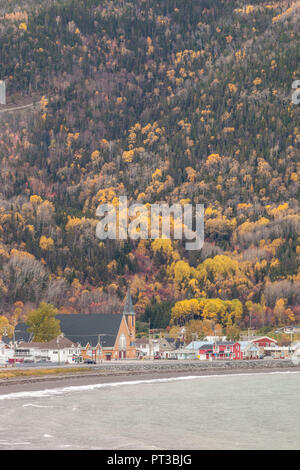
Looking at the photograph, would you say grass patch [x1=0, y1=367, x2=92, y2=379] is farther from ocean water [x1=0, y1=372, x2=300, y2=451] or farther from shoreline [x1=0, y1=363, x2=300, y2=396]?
ocean water [x1=0, y1=372, x2=300, y2=451]

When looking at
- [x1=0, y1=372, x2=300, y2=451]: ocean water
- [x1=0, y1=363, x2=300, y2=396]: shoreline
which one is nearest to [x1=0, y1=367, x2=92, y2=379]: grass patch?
[x1=0, y1=363, x2=300, y2=396]: shoreline

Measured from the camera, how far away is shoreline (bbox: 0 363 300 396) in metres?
131

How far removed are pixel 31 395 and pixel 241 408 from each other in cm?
2916

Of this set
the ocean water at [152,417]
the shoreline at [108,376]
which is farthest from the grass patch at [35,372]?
the ocean water at [152,417]

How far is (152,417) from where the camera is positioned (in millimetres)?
89188

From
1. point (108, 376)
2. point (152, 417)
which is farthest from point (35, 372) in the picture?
point (152, 417)

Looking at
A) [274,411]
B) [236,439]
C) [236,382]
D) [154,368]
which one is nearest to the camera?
[236,439]

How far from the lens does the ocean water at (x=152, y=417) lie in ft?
229

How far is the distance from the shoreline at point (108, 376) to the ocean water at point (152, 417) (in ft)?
19.9

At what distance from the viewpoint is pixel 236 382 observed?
15400cm

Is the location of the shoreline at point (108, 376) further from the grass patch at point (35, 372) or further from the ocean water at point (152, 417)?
the ocean water at point (152, 417)
